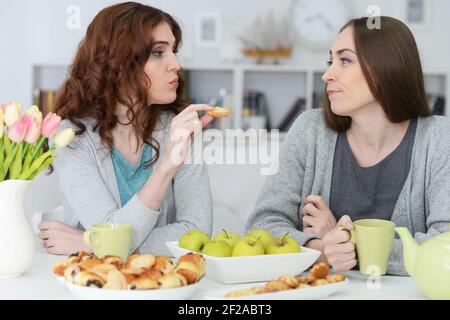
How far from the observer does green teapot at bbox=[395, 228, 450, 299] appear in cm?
122

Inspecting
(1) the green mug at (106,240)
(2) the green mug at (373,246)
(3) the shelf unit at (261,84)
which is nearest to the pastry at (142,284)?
(1) the green mug at (106,240)

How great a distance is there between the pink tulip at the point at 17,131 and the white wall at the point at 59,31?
3.32 metres

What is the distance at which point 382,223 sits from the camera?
144 centimetres

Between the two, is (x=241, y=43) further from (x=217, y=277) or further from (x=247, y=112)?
(x=217, y=277)

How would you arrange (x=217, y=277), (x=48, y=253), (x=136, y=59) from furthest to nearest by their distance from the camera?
(x=136, y=59) < (x=48, y=253) < (x=217, y=277)

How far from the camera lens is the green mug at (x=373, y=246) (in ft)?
4.51

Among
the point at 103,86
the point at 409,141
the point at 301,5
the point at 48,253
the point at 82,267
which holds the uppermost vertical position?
the point at 301,5

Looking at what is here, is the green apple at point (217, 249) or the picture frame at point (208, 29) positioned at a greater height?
the picture frame at point (208, 29)

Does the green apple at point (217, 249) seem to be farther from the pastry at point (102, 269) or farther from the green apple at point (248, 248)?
the pastry at point (102, 269)

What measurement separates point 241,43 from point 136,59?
2.74 meters

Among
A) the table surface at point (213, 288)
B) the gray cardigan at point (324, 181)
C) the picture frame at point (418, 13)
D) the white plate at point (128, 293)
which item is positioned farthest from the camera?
the picture frame at point (418, 13)

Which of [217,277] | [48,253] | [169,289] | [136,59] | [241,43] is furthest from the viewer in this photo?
[241,43]

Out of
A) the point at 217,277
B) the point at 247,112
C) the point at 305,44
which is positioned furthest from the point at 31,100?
the point at 217,277

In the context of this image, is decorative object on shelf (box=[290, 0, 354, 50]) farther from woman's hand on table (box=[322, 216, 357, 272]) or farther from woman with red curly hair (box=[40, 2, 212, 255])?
woman's hand on table (box=[322, 216, 357, 272])
